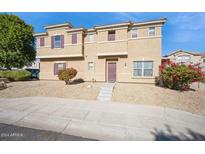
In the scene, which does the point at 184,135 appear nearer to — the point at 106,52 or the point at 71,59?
the point at 106,52

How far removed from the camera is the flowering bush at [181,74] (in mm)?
8953

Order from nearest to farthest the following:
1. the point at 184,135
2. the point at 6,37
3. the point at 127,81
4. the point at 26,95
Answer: the point at 184,135, the point at 26,95, the point at 127,81, the point at 6,37

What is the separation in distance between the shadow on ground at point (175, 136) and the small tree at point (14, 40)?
17.2 m

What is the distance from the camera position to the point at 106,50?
13086 mm

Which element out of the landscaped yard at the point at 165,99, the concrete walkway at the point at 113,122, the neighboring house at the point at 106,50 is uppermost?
the neighboring house at the point at 106,50

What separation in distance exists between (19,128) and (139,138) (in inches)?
158

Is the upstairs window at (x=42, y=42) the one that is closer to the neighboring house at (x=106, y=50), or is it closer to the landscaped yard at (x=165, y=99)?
the neighboring house at (x=106, y=50)

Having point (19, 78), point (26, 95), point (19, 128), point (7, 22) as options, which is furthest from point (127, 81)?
point (7, 22)

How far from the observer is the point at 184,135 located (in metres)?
4.01

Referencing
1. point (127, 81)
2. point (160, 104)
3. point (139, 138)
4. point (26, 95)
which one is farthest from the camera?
point (127, 81)

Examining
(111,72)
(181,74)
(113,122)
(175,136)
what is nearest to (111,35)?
(111,72)

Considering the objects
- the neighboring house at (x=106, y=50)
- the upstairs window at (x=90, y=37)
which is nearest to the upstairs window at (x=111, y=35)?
the neighboring house at (x=106, y=50)

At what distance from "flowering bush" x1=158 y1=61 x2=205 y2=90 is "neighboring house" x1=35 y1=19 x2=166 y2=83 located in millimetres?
2334

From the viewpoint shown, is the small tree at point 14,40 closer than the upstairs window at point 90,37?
No
